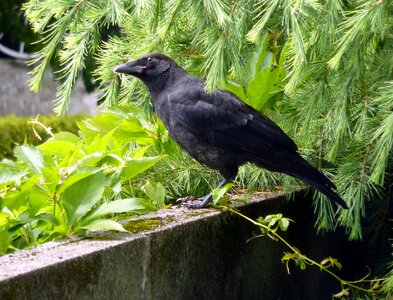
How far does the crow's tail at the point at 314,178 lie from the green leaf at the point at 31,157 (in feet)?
3.59

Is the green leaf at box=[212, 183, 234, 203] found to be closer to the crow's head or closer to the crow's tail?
the crow's tail

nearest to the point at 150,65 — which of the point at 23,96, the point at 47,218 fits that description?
the point at 47,218

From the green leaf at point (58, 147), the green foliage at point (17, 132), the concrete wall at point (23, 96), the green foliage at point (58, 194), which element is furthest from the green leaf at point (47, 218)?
the concrete wall at point (23, 96)

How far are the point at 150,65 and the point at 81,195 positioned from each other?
118 cm

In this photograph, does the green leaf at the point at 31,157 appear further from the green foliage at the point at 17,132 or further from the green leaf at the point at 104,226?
the green foliage at the point at 17,132

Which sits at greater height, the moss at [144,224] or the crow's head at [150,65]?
the crow's head at [150,65]

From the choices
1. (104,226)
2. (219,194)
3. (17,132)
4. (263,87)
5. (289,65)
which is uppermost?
(289,65)

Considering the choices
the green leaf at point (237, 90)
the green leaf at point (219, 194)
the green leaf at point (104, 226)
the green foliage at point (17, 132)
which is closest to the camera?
the green leaf at point (104, 226)

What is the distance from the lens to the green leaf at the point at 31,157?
2.91 m

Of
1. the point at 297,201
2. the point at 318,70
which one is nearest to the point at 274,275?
the point at 297,201

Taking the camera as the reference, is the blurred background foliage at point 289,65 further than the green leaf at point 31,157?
No

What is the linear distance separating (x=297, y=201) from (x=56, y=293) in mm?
1738

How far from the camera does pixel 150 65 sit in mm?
3744

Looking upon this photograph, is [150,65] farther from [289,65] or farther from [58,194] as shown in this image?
[58,194]
